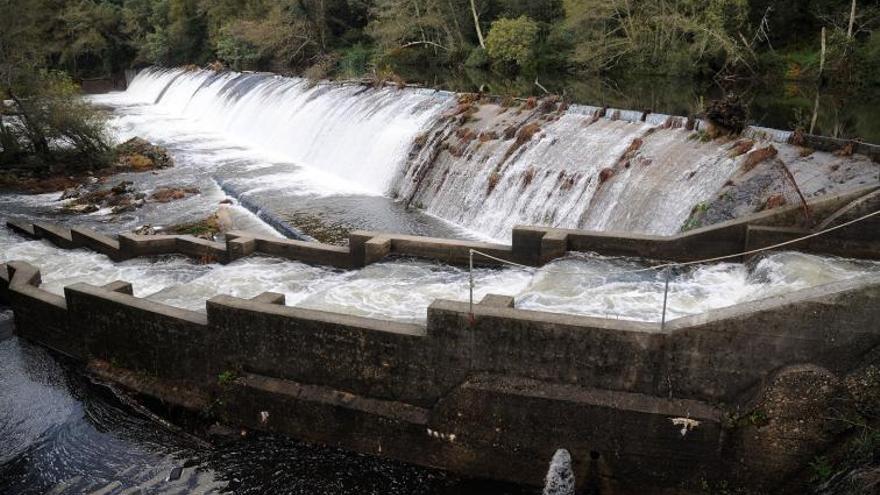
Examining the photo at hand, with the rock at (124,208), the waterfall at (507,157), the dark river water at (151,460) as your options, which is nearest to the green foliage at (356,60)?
the waterfall at (507,157)

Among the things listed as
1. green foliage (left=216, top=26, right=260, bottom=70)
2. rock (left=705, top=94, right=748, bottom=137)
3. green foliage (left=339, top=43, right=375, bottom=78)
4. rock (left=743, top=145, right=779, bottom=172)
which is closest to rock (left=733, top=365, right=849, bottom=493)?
rock (left=743, top=145, right=779, bottom=172)

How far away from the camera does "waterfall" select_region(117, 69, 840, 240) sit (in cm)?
1320

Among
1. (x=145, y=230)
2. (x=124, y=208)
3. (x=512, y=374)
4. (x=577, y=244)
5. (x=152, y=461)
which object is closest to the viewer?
(x=512, y=374)

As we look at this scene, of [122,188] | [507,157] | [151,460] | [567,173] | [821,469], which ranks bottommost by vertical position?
[151,460]

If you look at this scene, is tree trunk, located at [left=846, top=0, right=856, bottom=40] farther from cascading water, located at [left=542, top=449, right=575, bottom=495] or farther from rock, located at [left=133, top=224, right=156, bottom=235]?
cascading water, located at [left=542, top=449, right=575, bottom=495]

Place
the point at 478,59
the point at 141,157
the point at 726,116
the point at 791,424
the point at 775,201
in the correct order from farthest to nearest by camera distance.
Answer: the point at 478,59, the point at 141,157, the point at 726,116, the point at 775,201, the point at 791,424

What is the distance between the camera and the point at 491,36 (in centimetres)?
3806

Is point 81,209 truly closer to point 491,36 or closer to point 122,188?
point 122,188

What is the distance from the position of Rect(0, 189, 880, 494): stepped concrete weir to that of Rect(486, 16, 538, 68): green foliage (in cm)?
2841

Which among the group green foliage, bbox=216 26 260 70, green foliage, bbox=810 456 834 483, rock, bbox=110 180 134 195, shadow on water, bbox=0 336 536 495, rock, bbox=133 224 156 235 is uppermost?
green foliage, bbox=216 26 260 70

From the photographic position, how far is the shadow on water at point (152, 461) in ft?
26.9

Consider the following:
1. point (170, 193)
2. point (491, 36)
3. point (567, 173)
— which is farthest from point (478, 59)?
point (567, 173)

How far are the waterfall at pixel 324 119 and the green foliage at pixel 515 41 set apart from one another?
37.6 ft

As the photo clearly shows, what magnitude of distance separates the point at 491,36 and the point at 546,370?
32976mm
